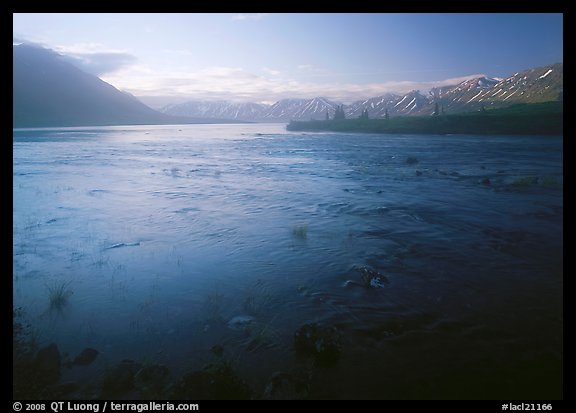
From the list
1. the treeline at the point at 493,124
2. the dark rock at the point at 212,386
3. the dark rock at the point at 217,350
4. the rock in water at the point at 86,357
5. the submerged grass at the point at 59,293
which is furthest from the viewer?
the treeline at the point at 493,124

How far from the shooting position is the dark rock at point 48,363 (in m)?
6.63

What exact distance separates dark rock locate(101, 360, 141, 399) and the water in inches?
13.2

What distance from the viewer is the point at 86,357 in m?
7.32

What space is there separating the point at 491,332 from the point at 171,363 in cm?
763

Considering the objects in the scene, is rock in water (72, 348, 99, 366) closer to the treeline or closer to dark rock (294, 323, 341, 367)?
dark rock (294, 323, 341, 367)

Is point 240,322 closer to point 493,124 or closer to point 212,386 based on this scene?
point 212,386

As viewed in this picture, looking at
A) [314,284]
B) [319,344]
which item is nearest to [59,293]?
[314,284]

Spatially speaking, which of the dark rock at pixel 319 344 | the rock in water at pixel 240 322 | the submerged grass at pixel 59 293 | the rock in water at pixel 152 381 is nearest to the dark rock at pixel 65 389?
the rock in water at pixel 152 381

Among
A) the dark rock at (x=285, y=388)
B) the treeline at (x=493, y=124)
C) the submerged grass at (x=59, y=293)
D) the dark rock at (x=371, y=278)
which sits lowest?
the dark rock at (x=285, y=388)

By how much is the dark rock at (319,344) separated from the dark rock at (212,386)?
5.28 ft

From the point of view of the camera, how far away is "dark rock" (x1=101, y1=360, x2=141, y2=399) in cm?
634

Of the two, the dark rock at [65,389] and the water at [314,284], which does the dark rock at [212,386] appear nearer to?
the water at [314,284]

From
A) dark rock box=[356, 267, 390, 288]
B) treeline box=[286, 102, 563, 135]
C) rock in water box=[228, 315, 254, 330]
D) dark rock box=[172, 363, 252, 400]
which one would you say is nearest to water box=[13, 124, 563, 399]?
rock in water box=[228, 315, 254, 330]
